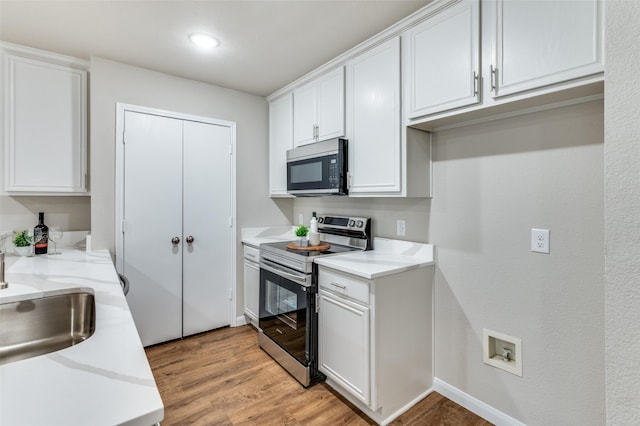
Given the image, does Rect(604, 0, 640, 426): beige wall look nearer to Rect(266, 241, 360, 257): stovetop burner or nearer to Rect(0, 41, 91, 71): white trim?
Rect(266, 241, 360, 257): stovetop burner

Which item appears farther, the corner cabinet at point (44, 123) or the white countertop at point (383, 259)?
the corner cabinet at point (44, 123)

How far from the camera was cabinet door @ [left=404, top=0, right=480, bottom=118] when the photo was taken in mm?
1591

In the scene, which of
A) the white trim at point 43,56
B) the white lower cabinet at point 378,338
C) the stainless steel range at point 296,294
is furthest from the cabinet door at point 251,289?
the white trim at point 43,56

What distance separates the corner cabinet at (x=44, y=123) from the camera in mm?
2238

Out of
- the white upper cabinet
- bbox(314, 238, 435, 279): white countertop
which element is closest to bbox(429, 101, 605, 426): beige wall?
bbox(314, 238, 435, 279): white countertop

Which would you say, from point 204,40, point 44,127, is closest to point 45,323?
point 44,127

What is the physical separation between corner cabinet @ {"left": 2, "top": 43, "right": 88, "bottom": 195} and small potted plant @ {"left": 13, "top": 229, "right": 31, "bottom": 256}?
33cm

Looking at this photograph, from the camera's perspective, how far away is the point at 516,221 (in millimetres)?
1710

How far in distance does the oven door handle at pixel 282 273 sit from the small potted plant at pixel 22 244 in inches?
65.9

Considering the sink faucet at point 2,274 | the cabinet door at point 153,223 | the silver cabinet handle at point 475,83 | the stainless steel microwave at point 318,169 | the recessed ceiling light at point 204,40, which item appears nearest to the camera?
the sink faucet at point 2,274

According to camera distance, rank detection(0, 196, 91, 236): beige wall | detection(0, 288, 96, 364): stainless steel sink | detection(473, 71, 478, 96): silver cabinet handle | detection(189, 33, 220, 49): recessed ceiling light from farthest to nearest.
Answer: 1. detection(0, 196, 91, 236): beige wall
2. detection(189, 33, 220, 49): recessed ceiling light
3. detection(473, 71, 478, 96): silver cabinet handle
4. detection(0, 288, 96, 364): stainless steel sink

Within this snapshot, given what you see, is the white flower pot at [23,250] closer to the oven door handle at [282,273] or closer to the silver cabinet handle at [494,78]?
the oven door handle at [282,273]

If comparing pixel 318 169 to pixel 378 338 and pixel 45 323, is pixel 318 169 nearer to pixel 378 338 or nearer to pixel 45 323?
pixel 378 338

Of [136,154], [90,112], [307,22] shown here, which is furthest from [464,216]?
[90,112]
